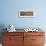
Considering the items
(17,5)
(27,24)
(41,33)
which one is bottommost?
(41,33)

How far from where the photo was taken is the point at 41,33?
10.8 feet

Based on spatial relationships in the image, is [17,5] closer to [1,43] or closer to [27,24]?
[27,24]

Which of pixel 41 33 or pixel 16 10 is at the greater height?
pixel 16 10

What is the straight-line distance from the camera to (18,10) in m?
3.71

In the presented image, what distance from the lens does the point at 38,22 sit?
3.76 meters

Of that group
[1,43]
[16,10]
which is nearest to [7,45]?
[1,43]

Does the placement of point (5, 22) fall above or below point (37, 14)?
below

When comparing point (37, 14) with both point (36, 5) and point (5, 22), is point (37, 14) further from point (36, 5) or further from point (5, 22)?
point (5, 22)

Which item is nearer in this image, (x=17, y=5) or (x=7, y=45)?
(x=7, y=45)

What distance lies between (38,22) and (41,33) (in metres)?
0.56

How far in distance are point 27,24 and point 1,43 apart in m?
0.95

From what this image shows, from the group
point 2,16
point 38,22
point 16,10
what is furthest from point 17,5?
point 38,22

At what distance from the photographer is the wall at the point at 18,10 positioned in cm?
371

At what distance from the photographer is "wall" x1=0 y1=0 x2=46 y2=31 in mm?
3705
